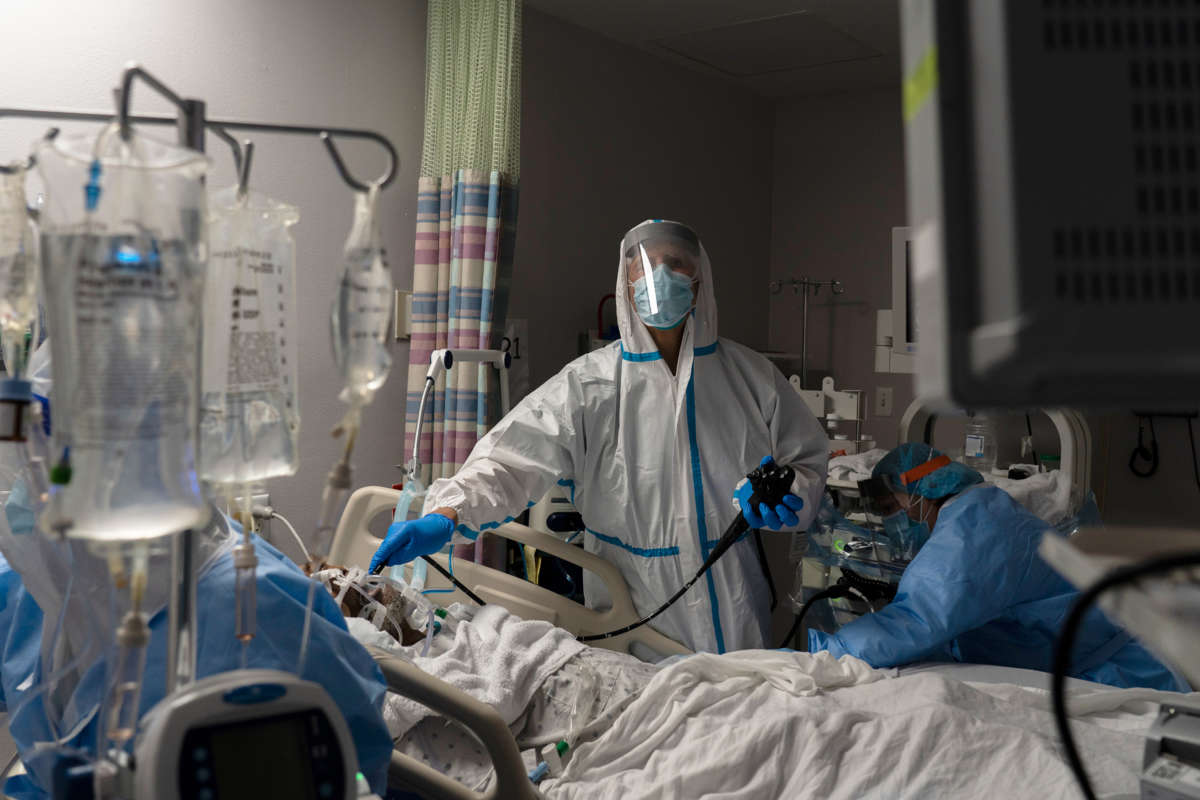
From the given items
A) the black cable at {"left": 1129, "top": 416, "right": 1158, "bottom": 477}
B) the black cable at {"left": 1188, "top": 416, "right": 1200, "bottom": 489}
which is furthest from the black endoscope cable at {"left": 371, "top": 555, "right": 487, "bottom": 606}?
the black cable at {"left": 1188, "top": 416, "right": 1200, "bottom": 489}

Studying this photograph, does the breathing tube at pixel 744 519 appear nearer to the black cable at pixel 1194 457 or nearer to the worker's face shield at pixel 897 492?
the worker's face shield at pixel 897 492

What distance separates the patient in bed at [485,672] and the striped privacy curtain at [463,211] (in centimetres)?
93

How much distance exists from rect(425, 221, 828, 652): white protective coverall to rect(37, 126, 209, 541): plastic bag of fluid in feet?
5.81

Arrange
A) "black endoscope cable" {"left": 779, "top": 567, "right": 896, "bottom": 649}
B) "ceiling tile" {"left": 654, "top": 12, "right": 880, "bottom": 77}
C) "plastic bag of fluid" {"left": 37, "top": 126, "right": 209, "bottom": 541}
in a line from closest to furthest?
"plastic bag of fluid" {"left": 37, "top": 126, "right": 209, "bottom": 541}, "black endoscope cable" {"left": 779, "top": 567, "right": 896, "bottom": 649}, "ceiling tile" {"left": 654, "top": 12, "right": 880, "bottom": 77}

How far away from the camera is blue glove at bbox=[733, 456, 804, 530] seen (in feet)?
7.46

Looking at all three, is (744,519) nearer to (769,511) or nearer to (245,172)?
(769,511)

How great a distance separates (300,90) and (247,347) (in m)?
2.29

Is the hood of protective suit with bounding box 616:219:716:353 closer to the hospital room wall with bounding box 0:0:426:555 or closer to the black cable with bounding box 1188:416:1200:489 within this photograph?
the hospital room wall with bounding box 0:0:426:555

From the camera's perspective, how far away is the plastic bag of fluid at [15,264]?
780 millimetres

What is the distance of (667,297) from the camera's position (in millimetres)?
2500

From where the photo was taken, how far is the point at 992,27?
49cm

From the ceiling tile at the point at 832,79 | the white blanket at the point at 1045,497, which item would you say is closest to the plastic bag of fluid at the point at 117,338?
the white blanket at the point at 1045,497

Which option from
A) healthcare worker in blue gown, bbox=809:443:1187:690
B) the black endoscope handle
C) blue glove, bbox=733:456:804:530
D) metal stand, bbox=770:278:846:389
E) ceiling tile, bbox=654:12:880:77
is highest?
ceiling tile, bbox=654:12:880:77

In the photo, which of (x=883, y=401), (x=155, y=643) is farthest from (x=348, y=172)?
(x=883, y=401)
